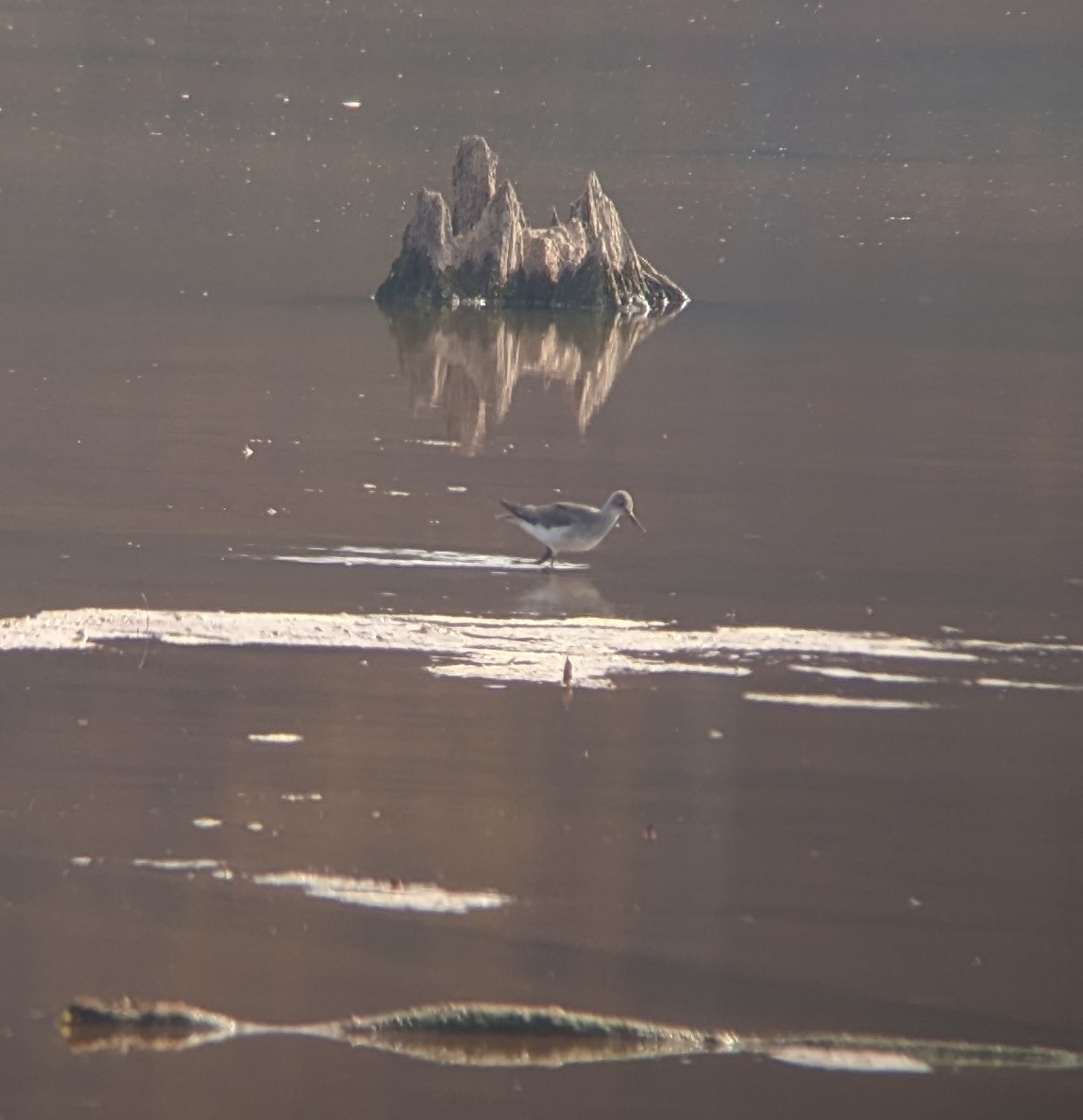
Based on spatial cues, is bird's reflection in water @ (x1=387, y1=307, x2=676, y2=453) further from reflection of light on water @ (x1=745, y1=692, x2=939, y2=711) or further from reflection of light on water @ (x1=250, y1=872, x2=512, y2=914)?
reflection of light on water @ (x1=250, y1=872, x2=512, y2=914)

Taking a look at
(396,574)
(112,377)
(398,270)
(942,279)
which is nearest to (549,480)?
(396,574)

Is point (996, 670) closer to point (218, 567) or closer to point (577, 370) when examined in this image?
point (218, 567)

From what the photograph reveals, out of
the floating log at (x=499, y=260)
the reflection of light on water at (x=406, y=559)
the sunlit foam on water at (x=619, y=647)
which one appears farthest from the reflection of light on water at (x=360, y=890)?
the floating log at (x=499, y=260)

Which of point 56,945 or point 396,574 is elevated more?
point 396,574

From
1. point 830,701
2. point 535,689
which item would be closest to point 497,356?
point 535,689

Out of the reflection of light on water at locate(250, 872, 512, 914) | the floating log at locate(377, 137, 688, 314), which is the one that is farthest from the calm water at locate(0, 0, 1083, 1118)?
the floating log at locate(377, 137, 688, 314)

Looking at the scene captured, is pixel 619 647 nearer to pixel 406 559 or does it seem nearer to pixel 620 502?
pixel 620 502
